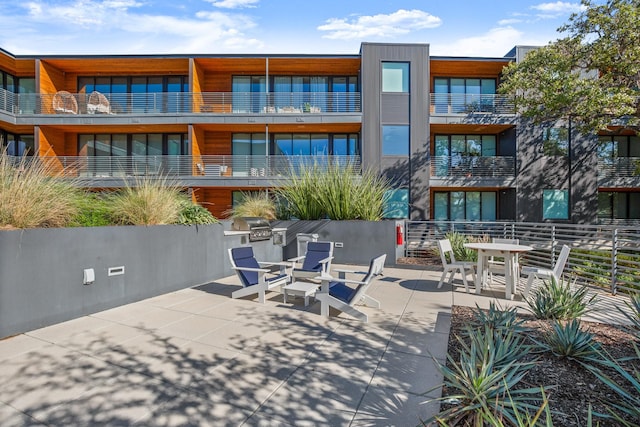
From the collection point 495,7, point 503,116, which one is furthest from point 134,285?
point 503,116

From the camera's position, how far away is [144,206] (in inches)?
248

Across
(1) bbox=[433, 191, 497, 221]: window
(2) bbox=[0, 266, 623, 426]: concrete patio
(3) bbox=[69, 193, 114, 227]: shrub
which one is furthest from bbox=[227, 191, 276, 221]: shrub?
(1) bbox=[433, 191, 497, 221]: window

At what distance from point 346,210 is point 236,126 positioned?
9.68m

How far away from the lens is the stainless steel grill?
8.73 m

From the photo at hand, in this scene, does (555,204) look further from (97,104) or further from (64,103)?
(64,103)

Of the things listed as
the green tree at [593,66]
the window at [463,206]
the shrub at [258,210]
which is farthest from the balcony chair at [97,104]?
the green tree at [593,66]

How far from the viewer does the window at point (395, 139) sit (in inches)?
668

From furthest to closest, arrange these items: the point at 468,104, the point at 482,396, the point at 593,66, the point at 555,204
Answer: the point at 468,104
the point at 555,204
the point at 593,66
the point at 482,396

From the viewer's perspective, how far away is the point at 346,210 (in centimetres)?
1018

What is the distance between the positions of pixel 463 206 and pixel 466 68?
23.8ft

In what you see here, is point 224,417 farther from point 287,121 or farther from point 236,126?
point 236,126

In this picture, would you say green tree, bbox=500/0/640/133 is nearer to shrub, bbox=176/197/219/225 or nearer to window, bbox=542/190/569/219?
window, bbox=542/190/569/219

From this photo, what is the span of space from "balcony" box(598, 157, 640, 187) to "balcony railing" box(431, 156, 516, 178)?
4685 mm

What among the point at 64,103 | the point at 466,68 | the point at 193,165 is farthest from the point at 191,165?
the point at 466,68
